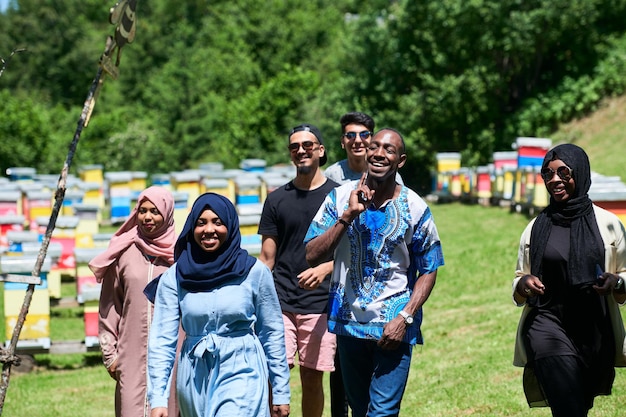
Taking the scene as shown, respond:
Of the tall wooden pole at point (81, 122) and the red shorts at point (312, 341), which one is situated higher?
the tall wooden pole at point (81, 122)

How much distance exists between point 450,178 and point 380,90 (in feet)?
28.6

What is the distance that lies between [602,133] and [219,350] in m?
23.3

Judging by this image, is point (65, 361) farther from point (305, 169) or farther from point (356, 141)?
point (305, 169)

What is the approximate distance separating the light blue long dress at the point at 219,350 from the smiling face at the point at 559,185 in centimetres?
167

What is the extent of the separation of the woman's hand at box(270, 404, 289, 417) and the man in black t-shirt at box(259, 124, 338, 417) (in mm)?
1594

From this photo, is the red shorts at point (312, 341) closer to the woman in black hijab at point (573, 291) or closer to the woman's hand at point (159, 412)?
the woman in black hijab at point (573, 291)

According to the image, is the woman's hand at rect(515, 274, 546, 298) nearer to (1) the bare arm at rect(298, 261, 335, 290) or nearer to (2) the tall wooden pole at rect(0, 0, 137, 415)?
(1) the bare arm at rect(298, 261, 335, 290)

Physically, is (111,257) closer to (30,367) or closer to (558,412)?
(558,412)

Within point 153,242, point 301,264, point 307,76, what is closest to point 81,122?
point 153,242

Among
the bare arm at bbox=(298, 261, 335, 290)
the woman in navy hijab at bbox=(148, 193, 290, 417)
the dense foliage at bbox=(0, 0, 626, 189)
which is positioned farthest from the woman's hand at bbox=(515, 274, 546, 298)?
the dense foliage at bbox=(0, 0, 626, 189)

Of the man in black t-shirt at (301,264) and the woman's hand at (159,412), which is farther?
the man in black t-shirt at (301,264)

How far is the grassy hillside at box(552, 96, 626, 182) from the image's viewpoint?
78.0 feet

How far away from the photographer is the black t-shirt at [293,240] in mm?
6680

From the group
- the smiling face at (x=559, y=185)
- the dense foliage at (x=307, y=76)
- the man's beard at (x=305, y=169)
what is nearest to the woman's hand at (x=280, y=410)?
the smiling face at (x=559, y=185)
